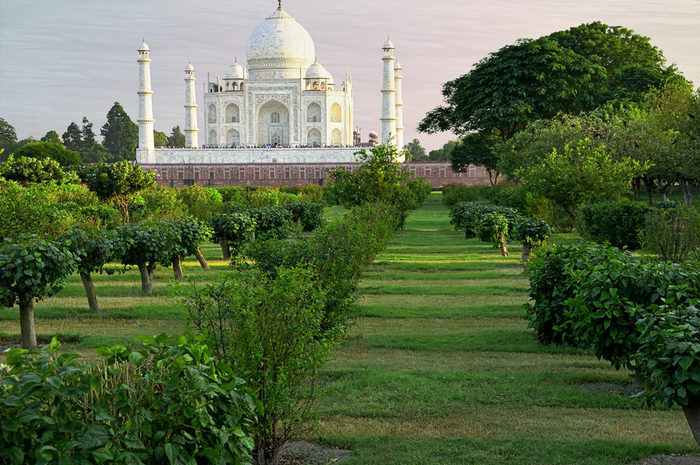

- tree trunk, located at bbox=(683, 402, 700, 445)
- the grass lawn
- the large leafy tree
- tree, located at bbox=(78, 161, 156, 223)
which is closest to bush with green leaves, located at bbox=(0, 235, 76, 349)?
the grass lawn

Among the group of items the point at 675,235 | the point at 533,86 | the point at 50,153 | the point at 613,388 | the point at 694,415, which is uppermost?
the point at 533,86

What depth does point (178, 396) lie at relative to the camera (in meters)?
2.67

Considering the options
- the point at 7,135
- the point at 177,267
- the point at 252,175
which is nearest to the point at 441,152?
the point at 252,175

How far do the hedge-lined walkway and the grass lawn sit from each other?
1cm

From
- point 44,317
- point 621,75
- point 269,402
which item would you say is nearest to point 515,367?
point 269,402

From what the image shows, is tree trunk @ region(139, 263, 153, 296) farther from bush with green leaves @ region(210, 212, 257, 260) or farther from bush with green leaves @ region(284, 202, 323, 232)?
bush with green leaves @ region(284, 202, 323, 232)

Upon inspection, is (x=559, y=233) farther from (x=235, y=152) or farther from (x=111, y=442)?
(x=235, y=152)

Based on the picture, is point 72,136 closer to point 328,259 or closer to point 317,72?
point 317,72

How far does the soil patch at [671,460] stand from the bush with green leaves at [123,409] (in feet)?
7.64

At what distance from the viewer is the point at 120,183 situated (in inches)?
700

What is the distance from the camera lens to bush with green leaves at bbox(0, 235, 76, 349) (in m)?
6.30

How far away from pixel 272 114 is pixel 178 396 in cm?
5285

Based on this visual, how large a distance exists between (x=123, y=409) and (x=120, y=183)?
15914 mm

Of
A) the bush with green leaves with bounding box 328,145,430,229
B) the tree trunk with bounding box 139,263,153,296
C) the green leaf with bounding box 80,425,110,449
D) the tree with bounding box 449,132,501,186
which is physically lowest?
the tree trunk with bounding box 139,263,153,296
